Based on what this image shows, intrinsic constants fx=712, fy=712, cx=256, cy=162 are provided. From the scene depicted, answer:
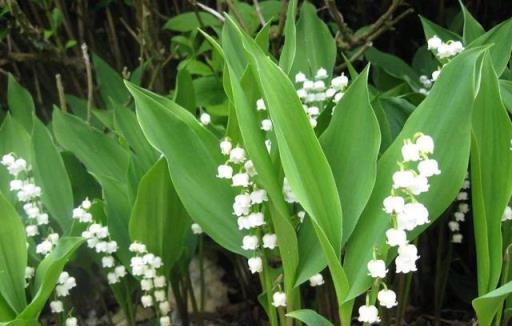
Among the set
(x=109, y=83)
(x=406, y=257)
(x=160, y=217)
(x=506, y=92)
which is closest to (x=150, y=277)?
(x=160, y=217)

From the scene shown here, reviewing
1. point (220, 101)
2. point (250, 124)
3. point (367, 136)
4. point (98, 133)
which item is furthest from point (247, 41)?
point (220, 101)

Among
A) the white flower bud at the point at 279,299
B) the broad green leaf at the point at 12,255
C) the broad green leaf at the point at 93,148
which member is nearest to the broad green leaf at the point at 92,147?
the broad green leaf at the point at 93,148

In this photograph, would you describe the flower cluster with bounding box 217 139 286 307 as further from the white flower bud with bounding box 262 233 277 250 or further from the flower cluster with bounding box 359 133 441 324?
the flower cluster with bounding box 359 133 441 324

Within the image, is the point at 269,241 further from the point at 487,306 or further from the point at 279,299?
the point at 487,306

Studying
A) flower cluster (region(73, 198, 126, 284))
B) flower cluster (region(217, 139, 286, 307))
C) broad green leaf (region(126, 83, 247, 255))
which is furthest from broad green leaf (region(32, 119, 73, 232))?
flower cluster (region(217, 139, 286, 307))

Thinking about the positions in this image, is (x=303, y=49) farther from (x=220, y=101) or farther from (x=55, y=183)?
(x=55, y=183)

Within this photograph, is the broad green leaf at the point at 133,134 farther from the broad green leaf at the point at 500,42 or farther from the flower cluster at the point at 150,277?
the broad green leaf at the point at 500,42
